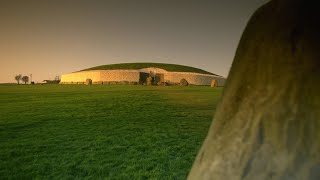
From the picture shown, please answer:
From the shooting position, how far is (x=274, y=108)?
221 centimetres

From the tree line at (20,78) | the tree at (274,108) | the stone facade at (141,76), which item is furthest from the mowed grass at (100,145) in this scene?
the tree line at (20,78)

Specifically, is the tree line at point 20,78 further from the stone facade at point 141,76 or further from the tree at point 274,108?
the tree at point 274,108

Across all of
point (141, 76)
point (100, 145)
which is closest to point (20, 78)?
point (141, 76)

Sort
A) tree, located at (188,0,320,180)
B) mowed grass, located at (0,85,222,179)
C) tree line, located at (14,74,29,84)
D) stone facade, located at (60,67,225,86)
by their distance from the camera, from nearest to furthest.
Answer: tree, located at (188,0,320,180) → mowed grass, located at (0,85,222,179) → stone facade, located at (60,67,225,86) → tree line, located at (14,74,29,84)

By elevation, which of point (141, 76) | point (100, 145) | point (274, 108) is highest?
point (141, 76)

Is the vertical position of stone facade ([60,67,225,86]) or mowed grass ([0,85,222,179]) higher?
stone facade ([60,67,225,86])

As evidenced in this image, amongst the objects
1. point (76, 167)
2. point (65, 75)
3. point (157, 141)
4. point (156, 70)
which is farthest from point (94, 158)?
point (65, 75)

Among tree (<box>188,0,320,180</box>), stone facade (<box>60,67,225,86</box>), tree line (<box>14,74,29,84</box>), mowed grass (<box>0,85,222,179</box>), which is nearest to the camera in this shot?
tree (<box>188,0,320,180</box>)

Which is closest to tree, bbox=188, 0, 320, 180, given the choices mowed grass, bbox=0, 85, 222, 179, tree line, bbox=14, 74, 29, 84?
mowed grass, bbox=0, 85, 222, 179

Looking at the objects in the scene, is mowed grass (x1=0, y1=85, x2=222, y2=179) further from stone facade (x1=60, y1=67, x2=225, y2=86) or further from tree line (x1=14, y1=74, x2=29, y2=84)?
tree line (x1=14, y1=74, x2=29, y2=84)

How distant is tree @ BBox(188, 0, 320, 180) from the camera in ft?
6.99

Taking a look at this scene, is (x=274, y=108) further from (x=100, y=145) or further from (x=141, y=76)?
(x=141, y=76)

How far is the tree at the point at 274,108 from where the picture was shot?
2131mm

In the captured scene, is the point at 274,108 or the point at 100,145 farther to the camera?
the point at 100,145
